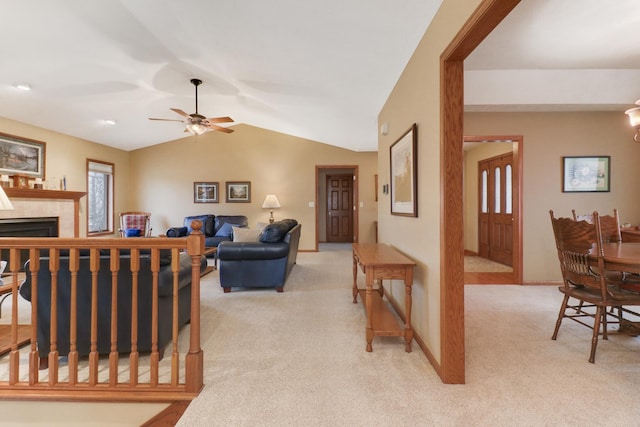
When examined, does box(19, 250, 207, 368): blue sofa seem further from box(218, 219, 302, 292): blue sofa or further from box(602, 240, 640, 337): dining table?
box(602, 240, 640, 337): dining table

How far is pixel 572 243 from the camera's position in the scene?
7.14ft

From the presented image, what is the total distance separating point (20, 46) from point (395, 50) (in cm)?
372

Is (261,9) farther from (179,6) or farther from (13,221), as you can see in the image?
(13,221)

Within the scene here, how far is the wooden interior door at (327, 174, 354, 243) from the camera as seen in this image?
8.86 meters

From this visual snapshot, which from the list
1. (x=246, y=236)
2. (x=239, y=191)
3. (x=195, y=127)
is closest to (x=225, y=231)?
(x=239, y=191)

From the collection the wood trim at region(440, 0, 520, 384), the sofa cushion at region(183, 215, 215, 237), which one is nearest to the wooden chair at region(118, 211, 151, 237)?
the sofa cushion at region(183, 215, 215, 237)

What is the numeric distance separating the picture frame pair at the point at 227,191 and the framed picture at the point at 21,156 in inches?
108

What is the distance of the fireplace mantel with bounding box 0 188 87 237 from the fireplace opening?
0.09 m

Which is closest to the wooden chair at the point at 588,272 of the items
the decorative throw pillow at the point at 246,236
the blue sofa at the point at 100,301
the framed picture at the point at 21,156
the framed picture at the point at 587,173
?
the framed picture at the point at 587,173

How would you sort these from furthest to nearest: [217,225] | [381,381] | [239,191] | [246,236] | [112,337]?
[239,191]
[217,225]
[246,236]
[381,381]
[112,337]

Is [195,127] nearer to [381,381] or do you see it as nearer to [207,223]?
[207,223]

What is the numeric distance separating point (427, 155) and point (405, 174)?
510mm

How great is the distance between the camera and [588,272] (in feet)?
7.05

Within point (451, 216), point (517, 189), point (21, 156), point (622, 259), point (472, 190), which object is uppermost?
point (21, 156)
